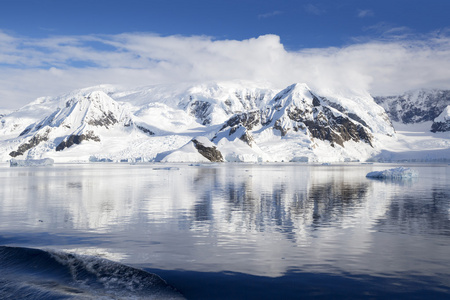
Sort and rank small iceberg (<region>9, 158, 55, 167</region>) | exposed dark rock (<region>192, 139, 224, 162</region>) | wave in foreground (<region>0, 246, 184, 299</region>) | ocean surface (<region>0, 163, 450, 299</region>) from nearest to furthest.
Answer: wave in foreground (<region>0, 246, 184, 299</region>) < ocean surface (<region>0, 163, 450, 299</region>) < small iceberg (<region>9, 158, 55, 167</region>) < exposed dark rock (<region>192, 139, 224, 162</region>)

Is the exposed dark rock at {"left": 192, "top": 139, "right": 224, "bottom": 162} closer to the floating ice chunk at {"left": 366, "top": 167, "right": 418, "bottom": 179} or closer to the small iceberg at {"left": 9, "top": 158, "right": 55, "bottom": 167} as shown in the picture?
the small iceberg at {"left": 9, "top": 158, "right": 55, "bottom": 167}

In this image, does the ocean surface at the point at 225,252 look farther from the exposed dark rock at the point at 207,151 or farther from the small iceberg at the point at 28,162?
the exposed dark rock at the point at 207,151

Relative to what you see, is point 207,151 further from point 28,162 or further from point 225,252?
point 225,252

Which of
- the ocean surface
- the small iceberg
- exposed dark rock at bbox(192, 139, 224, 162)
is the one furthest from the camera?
exposed dark rock at bbox(192, 139, 224, 162)

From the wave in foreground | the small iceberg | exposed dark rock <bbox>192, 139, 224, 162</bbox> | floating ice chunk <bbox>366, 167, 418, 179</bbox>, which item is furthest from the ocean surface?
exposed dark rock <bbox>192, 139, 224, 162</bbox>

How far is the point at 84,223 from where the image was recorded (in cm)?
1905

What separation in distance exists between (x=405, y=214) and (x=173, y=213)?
12.0m

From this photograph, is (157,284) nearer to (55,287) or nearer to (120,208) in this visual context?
(55,287)

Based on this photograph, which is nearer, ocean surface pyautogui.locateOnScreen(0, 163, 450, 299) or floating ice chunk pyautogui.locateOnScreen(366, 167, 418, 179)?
ocean surface pyautogui.locateOnScreen(0, 163, 450, 299)

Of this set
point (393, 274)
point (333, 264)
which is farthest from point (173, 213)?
point (393, 274)

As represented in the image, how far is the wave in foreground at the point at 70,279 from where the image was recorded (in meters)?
9.84

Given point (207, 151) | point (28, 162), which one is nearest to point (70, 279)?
point (28, 162)

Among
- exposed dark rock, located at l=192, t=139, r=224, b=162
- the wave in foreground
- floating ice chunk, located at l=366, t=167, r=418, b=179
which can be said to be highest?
exposed dark rock, located at l=192, t=139, r=224, b=162

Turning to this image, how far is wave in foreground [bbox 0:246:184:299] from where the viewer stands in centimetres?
984
